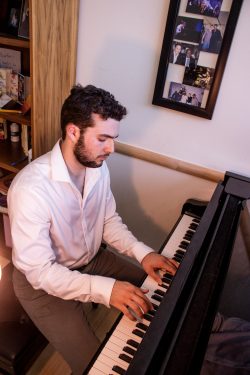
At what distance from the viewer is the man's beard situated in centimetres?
127

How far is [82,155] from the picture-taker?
4.22 feet

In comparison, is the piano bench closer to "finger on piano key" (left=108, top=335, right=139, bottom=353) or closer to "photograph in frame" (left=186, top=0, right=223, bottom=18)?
"finger on piano key" (left=108, top=335, right=139, bottom=353)

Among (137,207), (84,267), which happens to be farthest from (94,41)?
(84,267)

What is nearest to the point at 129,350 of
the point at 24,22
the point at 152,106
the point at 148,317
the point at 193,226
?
the point at 148,317

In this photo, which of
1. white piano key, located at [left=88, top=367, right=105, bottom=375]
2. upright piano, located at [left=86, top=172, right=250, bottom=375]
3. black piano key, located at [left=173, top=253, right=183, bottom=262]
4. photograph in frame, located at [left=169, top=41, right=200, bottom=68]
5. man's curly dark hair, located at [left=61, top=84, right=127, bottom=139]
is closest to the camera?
upright piano, located at [left=86, top=172, right=250, bottom=375]

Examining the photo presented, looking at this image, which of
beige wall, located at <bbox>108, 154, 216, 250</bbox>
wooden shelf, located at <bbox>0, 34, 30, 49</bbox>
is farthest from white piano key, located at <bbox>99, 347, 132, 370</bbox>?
wooden shelf, located at <bbox>0, 34, 30, 49</bbox>

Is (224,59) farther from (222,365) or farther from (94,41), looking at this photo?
(222,365)

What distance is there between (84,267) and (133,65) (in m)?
1.09

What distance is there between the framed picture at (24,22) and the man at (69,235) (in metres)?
0.62

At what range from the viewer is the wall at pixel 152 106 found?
1.48m

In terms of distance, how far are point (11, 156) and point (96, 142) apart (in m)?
0.90

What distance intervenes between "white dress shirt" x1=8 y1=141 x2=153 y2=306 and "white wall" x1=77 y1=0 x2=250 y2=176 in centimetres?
44

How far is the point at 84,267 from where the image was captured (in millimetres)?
1530

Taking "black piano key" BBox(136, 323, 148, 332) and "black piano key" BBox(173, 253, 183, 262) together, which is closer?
"black piano key" BBox(136, 323, 148, 332)
